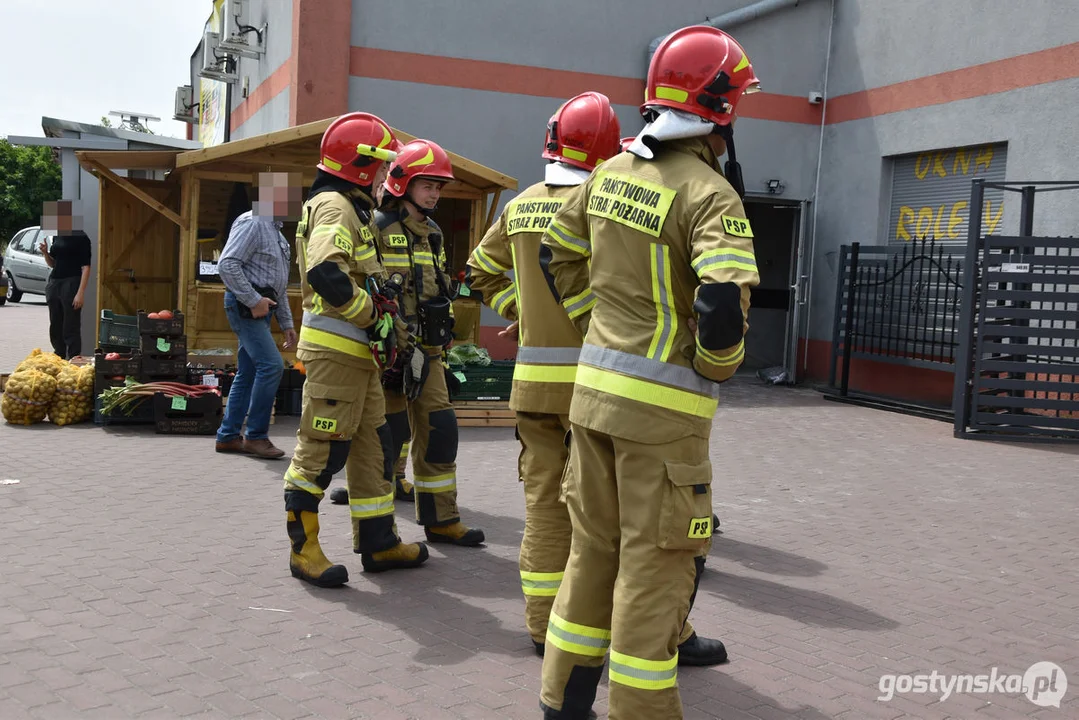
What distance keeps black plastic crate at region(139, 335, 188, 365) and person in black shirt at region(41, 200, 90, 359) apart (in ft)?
8.03

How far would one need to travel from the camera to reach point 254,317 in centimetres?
825

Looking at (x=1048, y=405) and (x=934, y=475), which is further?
(x=1048, y=405)

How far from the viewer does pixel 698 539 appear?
125 inches

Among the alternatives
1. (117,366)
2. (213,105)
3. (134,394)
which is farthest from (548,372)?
(213,105)

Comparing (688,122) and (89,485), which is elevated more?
(688,122)

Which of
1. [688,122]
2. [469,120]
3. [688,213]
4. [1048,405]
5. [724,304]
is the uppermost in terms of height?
[469,120]

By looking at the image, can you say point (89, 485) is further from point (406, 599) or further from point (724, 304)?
point (724, 304)

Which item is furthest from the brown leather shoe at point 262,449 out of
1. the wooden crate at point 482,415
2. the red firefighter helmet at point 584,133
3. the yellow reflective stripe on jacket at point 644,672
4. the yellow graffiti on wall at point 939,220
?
the yellow graffiti on wall at point 939,220

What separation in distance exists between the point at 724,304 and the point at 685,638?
78.1 inches

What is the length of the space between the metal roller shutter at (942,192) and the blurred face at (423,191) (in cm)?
1018

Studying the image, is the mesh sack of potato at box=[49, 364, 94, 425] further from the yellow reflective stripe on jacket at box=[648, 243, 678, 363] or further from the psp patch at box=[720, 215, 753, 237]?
the psp patch at box=[720, 215, 753, 237]

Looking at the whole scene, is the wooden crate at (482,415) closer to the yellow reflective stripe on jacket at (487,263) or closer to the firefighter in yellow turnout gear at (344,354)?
the firefighter in yellow turnout gear at (344,354)

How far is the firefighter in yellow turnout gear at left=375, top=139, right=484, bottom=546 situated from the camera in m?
5.89

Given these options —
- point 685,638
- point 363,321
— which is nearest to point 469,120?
point 363,321
